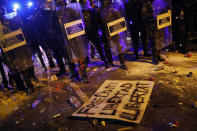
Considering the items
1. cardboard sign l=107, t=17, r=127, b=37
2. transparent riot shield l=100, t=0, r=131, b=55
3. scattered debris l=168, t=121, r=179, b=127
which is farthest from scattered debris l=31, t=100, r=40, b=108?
scattered debris l=168, t=121, r=179, b=127

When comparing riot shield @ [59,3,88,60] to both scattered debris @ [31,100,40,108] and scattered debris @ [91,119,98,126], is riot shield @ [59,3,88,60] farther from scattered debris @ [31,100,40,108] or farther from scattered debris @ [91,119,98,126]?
scattered debris @ [91,119,98,126]

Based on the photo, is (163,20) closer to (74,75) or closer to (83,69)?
(83,69)

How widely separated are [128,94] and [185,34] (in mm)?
2957

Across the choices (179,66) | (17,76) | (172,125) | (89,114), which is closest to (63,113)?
(89,114)

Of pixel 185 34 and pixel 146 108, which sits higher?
pixel 185 34

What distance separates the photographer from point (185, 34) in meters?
4.54

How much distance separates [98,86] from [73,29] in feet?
5.05

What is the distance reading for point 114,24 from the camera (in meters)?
3.91

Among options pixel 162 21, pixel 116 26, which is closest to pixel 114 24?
pixel 116 26

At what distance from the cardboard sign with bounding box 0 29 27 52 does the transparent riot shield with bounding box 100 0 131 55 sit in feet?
6.92

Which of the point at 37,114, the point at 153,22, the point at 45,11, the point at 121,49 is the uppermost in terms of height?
the point at 45,11

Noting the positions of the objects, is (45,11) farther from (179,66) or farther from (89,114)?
(179,66)

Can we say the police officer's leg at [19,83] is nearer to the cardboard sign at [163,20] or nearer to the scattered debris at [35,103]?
the scattered debris at [35,103]

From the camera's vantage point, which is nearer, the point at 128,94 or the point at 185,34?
the point at 128,94
